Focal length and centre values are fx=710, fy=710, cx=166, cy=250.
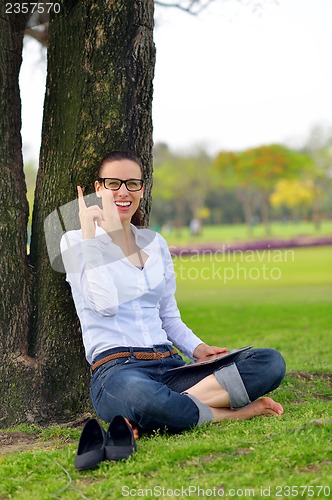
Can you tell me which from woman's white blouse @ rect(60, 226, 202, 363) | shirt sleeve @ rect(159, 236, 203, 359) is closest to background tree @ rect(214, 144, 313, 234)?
shirt sleeve @ rect(159, 236, 203, 359)

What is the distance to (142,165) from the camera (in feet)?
14.1

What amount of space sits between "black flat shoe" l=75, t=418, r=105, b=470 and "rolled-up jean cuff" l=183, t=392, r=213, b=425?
569 millimetres

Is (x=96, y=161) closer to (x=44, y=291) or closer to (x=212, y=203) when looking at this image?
(x=44, y=291)

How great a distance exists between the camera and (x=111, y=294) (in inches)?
136

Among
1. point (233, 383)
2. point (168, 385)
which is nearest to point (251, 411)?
point (233, 383)

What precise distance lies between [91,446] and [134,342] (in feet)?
2.12

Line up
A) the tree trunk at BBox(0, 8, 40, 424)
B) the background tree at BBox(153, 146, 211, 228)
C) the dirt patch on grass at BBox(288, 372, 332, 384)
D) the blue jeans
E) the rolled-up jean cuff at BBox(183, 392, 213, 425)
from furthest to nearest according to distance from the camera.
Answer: the background tree at BBox(153, 146, 211, 228), the dirt patch on grass at BBox(288, 372, 332, 384), the tree trunk at BBox(0, 8, 40, 424), the rolled-up jean cuff at BBox(183, 392, 213, 425), the blue jeans

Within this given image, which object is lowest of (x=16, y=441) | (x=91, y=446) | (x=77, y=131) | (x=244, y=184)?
(x=16, y=441)

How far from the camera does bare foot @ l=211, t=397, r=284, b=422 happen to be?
3.55m

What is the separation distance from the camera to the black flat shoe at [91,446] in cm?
296

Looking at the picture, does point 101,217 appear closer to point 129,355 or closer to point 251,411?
point 129,355

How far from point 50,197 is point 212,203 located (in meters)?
58.2
